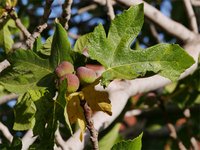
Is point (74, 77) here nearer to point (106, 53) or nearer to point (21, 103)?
point (106, 53)

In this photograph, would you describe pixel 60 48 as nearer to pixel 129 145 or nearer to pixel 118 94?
pixel 129 145

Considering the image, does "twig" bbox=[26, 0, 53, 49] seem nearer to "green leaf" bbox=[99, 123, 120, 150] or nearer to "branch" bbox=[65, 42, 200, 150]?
"branch" bbox=[65, 42, 200, 150]

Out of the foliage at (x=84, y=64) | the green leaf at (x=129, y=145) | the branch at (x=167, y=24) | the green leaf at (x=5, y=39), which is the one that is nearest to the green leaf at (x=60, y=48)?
the foliage at (x=84, y=64)

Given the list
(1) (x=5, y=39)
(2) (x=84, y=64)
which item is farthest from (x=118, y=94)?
(2) (x=84, y=64)

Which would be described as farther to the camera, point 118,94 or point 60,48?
point 118,94

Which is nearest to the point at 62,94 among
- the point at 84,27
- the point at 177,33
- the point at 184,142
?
the point at 177,33

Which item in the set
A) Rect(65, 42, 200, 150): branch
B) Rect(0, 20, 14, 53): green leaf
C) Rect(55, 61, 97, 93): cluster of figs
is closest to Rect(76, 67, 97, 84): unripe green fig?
Rect(55, 61, 97, 93): cluster of figs

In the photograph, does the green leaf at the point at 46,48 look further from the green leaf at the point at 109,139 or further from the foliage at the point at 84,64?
the green leaf at the point at 109,139
